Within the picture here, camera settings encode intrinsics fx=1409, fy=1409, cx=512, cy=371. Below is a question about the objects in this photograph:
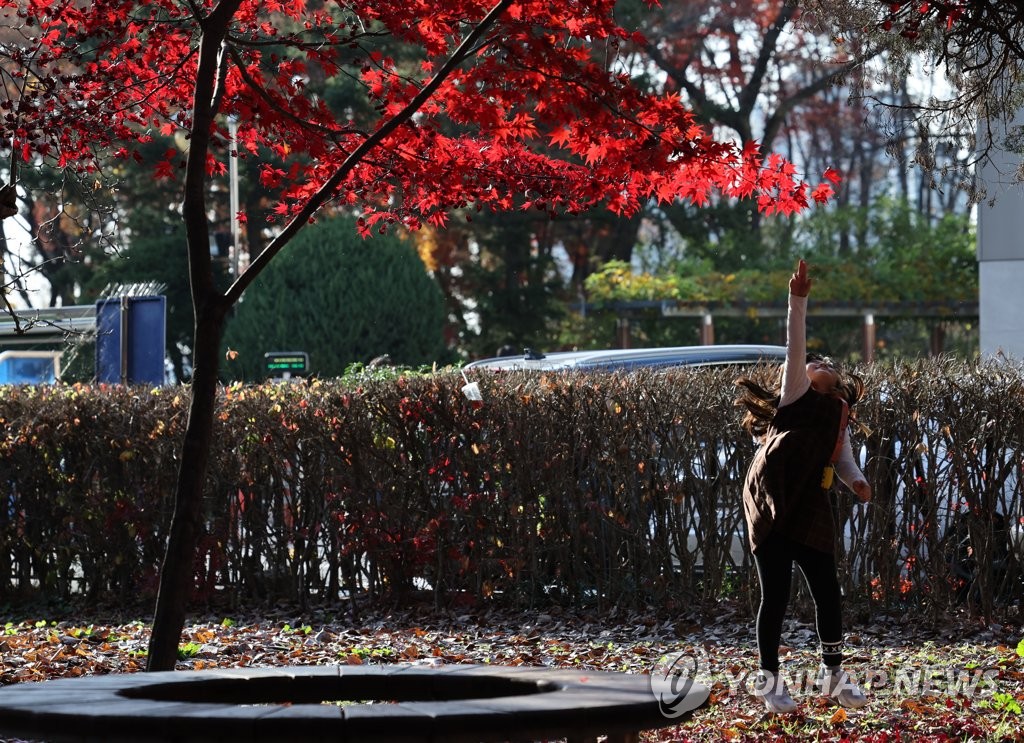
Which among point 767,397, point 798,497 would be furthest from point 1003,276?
point 798,497

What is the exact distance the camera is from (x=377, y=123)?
781 centimetres

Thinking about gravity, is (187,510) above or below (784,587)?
above

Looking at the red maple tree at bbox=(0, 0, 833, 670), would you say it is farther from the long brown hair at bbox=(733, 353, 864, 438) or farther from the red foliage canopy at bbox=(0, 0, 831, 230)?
the long brown hair at bbox=(733, 353, 864, 438)

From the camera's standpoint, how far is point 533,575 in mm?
9867

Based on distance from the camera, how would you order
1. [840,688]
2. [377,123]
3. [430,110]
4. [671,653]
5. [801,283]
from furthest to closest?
[430,110], [671,653], [377,123], [840,688], [801,283]

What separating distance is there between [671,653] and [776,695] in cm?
228

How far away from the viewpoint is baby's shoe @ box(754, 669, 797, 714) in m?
6.11

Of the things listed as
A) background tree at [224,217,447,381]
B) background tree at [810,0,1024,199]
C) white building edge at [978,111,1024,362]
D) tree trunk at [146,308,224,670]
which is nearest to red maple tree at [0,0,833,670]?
tree trunk at [146,308,224,670]

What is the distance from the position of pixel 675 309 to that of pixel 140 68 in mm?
27339

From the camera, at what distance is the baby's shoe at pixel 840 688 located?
6215 mm

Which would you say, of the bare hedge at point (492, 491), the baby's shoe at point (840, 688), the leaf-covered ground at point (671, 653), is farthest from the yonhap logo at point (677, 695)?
the bare hedge at point (492, 491)

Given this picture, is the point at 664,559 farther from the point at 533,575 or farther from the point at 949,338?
the point at 949,338

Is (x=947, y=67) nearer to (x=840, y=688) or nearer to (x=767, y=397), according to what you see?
(x=767, y=397)

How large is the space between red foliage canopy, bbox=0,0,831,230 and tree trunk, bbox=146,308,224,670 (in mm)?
1185
